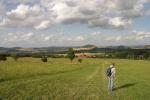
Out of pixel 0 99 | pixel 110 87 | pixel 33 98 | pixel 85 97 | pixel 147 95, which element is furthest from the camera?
pixel 110 87

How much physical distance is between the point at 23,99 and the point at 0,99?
1332 millimetres

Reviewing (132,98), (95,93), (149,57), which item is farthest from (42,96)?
(149,57)

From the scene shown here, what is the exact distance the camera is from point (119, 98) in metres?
20.4

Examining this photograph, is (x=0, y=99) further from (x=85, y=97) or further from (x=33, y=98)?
(x=85, y=97)

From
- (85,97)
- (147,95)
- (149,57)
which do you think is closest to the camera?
(85,97)

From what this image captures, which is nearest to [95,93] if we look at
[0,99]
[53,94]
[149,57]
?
[53,94]

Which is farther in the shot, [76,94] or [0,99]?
[76,94]

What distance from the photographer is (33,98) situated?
19000mm

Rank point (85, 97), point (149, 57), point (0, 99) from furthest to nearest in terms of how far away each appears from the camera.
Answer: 1. point (149, 57)
2. point (85, 97)
3. point (0, 99)

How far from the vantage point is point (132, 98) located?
20500 mm

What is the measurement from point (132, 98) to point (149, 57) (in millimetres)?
138771

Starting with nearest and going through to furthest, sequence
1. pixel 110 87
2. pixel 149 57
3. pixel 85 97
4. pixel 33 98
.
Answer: pixel 33 98 < pixel 85 97 < pixel 110 87 < pixel 149 57

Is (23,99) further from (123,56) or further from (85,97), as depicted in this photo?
(123,56)

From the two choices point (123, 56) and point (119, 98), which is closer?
point (119, 98)
